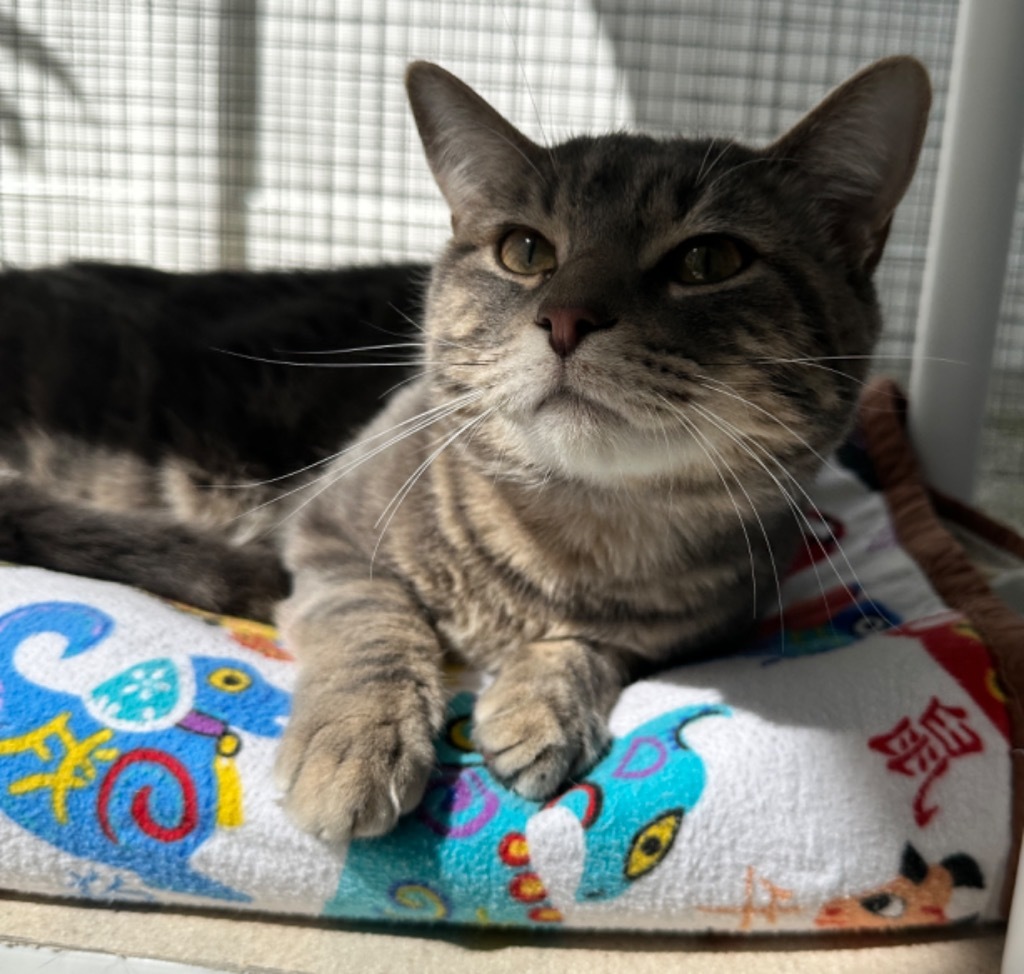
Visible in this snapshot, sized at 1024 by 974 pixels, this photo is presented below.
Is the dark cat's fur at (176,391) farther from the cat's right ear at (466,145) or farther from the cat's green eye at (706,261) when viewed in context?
the cat's green eye at (706,261)

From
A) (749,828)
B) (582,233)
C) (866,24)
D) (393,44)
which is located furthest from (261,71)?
(749,828)

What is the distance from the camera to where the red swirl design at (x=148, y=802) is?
0.84m

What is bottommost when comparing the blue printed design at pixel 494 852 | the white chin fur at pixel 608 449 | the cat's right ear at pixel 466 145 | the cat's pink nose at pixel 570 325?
the blue printed design at pixel 494 852

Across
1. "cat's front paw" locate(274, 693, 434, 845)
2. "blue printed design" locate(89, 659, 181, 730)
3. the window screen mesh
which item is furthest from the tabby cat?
the window screen mesh

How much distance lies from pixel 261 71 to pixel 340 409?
1.03 metres

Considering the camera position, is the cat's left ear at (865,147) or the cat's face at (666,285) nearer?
the cat's face at (666,285)

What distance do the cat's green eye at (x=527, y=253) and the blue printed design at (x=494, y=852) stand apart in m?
0.56

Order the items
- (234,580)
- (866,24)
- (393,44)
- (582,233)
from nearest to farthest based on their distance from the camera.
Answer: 1. (582,233)
2. (234,580)
3. (866,24)
4. (393,44)

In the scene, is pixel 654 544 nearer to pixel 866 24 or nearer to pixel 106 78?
pixel 866 24

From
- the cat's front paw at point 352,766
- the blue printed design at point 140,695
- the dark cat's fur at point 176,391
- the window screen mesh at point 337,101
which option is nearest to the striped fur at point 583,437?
the cat's front paw at point 352,766

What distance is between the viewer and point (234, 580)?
1246mm

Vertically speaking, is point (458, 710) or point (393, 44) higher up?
point (393, 44)

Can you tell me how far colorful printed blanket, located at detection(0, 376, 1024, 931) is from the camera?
0.84 m

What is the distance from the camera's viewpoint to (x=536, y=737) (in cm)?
90
